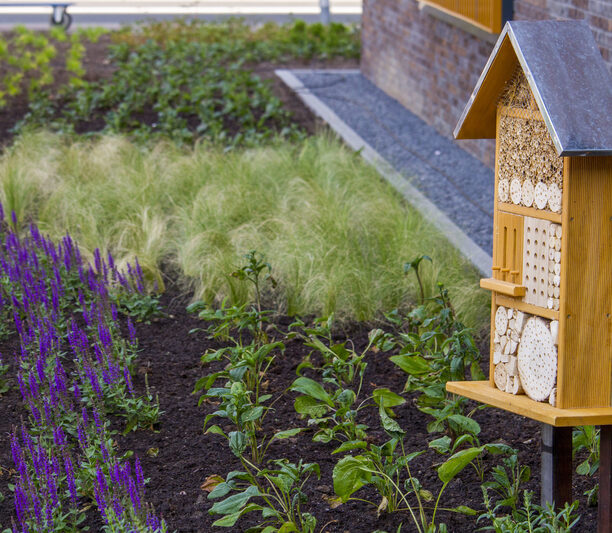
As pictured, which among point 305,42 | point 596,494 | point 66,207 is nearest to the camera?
point 596,494

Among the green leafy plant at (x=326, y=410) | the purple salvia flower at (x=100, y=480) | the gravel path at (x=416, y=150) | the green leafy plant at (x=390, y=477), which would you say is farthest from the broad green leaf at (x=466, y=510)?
the gravel path at (x=416, y=150)

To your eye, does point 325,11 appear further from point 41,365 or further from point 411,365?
point 411,365

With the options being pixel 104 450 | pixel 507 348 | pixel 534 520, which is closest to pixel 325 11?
pixel 104 450

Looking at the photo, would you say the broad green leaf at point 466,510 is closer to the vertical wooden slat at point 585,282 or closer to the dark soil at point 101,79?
the vertical wooden slat at point 585,282

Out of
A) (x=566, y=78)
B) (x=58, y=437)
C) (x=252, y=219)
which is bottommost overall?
(x=58, y=437)

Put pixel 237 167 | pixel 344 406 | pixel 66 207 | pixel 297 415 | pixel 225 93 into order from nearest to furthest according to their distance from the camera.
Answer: pixel 344 406 → pixel 297 415 → pixel 66 207 → pixel 237 167 → pixel 225 93

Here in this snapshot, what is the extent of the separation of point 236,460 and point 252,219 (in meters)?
2.68

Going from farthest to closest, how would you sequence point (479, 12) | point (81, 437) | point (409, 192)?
point (479, 12), point (409, 192), point (81, 437)

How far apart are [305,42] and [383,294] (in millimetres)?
9509

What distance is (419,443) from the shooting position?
351 centimetres

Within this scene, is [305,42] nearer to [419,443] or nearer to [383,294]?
[383,294]

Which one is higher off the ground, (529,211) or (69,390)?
(529,211)

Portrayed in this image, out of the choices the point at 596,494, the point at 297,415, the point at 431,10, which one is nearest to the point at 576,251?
the point at 596,494

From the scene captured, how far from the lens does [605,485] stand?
2607 millimetres
